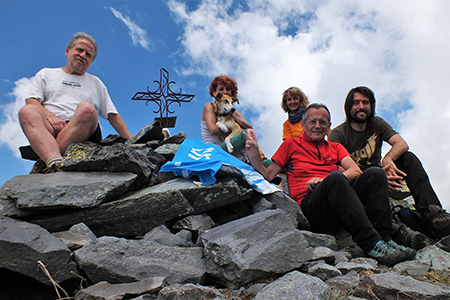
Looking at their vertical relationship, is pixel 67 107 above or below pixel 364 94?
below

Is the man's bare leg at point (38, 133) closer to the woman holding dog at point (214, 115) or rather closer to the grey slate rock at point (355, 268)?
the woman holding dog at point (214, 115)

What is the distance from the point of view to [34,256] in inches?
104

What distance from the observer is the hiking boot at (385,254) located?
3561 mm

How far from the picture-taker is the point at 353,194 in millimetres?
3771

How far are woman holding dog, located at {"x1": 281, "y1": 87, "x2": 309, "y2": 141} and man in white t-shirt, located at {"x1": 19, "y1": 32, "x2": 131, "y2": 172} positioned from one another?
3.51 m

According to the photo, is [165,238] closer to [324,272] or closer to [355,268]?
[324,272]

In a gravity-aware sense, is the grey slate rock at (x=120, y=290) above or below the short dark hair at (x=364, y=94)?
below

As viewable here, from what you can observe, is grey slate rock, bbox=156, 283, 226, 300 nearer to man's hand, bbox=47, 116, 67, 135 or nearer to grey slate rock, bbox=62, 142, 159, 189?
grey slate rock, bbox=62, 142, 159, 189

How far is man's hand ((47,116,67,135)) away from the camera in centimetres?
519

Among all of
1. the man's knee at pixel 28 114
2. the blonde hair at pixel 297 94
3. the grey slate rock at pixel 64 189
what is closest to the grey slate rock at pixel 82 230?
the grey slate rock at pixel 64 189

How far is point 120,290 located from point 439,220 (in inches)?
177

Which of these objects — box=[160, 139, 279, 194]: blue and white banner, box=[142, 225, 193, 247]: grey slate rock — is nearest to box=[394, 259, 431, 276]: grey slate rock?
box=[160, 139, 279, 194]: blue and white banner

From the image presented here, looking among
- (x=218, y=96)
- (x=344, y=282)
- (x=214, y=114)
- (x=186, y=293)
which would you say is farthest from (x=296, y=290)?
(x=218, y=96)

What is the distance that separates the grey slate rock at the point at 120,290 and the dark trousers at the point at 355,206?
7.46ft
